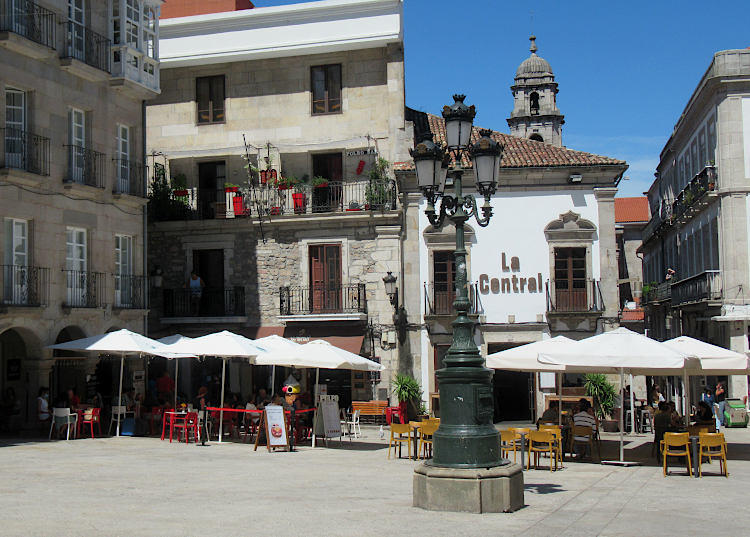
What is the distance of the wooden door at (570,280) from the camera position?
1029 inches

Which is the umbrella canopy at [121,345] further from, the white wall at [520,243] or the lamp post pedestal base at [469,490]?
the lamp post pedestal base at [469,490]

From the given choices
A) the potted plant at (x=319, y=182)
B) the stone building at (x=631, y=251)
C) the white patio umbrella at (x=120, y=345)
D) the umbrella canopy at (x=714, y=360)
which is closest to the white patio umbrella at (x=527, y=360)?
the umbrella canopy at (x=714, y=360)

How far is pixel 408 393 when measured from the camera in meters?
25.2

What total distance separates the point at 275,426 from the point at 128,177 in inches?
387

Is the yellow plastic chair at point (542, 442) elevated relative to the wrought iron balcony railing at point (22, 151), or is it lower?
lower

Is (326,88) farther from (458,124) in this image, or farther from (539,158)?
(458,124)

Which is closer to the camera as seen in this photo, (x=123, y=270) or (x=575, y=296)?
(x=123, y=270)

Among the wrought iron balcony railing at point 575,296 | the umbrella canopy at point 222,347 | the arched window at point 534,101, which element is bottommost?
the umbrella canopy at point 222,347

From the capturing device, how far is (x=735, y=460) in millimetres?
16875

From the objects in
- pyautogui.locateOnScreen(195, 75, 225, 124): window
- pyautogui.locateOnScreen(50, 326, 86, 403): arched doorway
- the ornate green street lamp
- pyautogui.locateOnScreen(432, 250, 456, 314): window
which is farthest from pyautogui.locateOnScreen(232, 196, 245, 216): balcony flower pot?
the ornate green street lamp

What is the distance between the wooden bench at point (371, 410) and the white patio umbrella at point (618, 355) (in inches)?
370

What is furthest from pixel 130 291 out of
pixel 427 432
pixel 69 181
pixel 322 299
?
pixel 427 432

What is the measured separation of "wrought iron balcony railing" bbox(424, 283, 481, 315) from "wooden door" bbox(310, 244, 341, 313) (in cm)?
266

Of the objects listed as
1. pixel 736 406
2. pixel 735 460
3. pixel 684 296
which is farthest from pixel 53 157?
pixel 684 296
